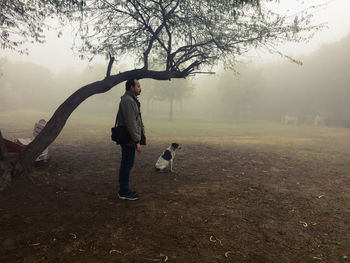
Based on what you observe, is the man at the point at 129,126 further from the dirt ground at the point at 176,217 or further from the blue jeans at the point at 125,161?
the dirt ground at the point at 176,217

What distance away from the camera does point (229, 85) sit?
4341 cm

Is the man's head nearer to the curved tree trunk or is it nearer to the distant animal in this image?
the curved tree trunk

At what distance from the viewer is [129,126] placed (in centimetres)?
479

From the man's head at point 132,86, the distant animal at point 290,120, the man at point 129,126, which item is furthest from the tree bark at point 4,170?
the distant animal at point 290,120

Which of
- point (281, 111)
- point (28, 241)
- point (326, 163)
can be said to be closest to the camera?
point (28, 241)

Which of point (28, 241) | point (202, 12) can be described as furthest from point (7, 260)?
point (202, 12)

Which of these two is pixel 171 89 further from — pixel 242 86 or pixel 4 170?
pixel 4 170

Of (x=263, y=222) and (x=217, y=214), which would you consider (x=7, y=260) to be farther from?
(x=263, y=222)

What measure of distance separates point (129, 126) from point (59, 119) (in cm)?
335

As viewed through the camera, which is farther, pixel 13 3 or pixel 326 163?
pixel 326 163

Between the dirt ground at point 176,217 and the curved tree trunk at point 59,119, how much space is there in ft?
1.56

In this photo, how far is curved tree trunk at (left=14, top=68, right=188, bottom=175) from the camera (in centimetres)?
629

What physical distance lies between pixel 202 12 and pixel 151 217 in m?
7.01

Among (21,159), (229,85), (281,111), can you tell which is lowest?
(21,159)
